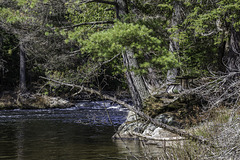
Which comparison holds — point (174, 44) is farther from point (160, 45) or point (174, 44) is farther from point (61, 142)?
point (61, 142)

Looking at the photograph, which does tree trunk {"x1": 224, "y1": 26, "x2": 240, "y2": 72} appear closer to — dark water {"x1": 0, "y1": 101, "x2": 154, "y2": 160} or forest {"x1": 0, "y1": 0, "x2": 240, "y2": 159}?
forest {"x1": 0, "y1": 0, "x2": 240, "y2": 159}

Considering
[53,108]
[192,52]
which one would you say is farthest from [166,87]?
[53,108]

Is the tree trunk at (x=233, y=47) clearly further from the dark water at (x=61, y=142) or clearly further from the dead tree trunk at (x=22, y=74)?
the dead tree trunk at (x=22, y=74)

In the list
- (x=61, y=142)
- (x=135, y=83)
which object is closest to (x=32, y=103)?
(x=135, y=83)

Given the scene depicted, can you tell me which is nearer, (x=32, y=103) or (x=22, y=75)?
(x=32, y=103)

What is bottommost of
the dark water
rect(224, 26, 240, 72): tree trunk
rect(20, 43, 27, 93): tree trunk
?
rect(20, 43, 27, 93): tree trunk

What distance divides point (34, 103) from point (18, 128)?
36.9 feet

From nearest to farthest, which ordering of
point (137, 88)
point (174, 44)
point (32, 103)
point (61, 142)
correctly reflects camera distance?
point (61, 142) < point (137, 88) < point (174, 44) < point (32, 103)

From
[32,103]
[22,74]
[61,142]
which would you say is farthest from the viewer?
[22,74]

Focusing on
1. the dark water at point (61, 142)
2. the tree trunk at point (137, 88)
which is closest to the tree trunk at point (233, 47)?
the tree trunk at point (137, 88)

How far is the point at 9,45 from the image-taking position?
98.7 ft

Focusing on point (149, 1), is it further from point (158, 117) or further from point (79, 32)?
point (158, 117)

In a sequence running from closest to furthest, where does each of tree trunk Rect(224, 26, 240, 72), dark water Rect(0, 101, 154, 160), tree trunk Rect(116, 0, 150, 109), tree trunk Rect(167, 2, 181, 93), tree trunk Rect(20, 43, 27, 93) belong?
dark water Rect(0, 101, 154, 160), tree trunk Rect(224, 26, 240, 72), tree trunk Rect(116, 0, 150, 109), tree trunk Rect(167, 2, 181, 93), tree trunk Rect(20, 43, 27, 93)

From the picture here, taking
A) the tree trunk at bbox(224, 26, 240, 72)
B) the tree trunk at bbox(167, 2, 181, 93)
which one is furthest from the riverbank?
the tree trunk at bbox(224, 26, 240, 72)
